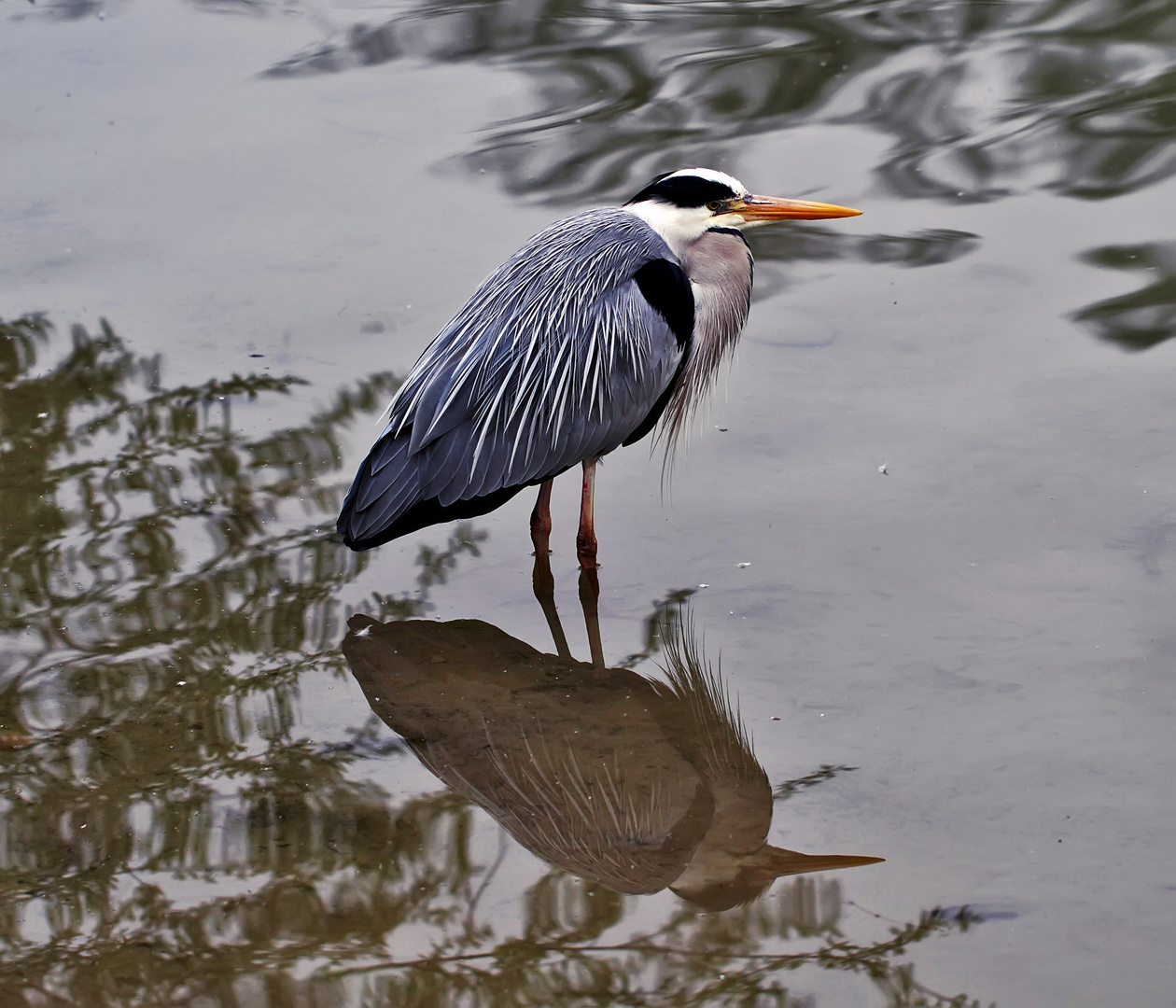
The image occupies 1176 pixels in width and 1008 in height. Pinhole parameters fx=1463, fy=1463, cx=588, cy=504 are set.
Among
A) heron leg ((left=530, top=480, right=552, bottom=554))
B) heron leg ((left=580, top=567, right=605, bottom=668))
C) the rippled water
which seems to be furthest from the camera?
heron leg ((left=530, top=480, right=552, bottom=554))

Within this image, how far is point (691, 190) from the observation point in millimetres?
5227

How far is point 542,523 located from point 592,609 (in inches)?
15.7

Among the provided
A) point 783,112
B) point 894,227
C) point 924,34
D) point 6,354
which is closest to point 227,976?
point 6,354

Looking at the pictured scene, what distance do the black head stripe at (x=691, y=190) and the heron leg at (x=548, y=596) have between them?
1366 mm

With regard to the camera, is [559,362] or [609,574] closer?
[559,362]

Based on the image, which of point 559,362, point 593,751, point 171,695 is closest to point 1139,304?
point 559,362

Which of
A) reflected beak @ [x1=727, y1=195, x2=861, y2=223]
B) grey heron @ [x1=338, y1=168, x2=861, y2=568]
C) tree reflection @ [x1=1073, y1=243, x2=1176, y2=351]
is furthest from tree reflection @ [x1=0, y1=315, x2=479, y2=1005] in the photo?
tree reflection @ [x1=1073, y1=243, x2=1176, y2=351]

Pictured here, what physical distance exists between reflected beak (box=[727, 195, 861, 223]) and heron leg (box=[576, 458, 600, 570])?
1.06 meters

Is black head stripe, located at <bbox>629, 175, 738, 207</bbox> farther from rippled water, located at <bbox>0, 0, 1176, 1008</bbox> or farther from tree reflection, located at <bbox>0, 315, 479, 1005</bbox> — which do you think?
tree reflection, located at <bbox>0, 315, 479, 1005</bbox>

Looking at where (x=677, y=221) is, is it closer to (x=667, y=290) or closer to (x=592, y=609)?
(x=667, y=290)

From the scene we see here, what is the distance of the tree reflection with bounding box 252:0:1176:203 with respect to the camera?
25.7 ft

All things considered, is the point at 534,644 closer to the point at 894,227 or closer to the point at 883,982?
the point at 883,982

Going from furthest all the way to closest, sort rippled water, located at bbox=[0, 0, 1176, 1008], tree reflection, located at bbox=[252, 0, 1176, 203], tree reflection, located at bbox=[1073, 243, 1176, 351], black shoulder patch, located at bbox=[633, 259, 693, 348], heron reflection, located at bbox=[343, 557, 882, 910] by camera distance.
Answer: tree reflection, located at bbox=[252, 0, 1176, 203] < tree reflection, located at bbox=[1073, 243, 1176, 351] < black shoulder patch, located at bbox=[633, 259, 693, 348] < heron reflection, located at bbox=[343, 557, 882, 910] < rippled water, located at bbox=[0, 0, 1176, 1008]

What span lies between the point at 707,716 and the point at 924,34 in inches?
235
